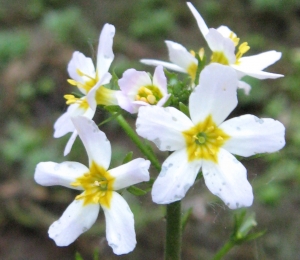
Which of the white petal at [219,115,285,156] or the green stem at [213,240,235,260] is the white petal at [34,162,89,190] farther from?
the green stem at [213,240,235,260]

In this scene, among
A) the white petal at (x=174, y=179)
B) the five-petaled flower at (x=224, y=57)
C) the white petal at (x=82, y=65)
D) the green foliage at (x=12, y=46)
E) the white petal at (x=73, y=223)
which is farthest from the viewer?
the green foliage at (x=12, y=46)

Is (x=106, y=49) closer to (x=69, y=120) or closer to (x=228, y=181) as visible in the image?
(x=69, y=120)


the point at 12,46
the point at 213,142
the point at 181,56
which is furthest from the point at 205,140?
the point at 12,46

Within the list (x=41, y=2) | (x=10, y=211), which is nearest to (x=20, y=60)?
(x=41, y=2)

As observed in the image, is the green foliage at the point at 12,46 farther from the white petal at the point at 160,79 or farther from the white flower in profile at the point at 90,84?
the white petal at the point at 160,79

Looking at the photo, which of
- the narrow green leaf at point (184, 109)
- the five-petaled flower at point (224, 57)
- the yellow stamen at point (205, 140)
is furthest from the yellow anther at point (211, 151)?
the five-petaled flower at point (224, 57)

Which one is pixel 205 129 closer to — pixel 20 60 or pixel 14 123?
pixel 14 123

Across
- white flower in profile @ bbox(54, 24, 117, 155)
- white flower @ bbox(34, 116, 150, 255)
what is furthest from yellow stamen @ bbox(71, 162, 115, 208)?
white flower in profile @ bbox(54, 24, 117, 155)
